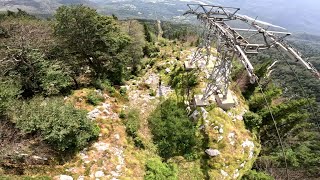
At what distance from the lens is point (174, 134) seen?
22203 millimetres

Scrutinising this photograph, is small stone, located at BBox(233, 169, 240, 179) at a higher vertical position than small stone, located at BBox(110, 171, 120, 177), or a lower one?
lower

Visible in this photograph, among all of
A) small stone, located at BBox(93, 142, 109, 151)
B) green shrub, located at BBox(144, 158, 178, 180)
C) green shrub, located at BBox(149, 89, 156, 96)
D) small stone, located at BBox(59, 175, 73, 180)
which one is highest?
green shrub, located at BBox(149, 89, 156, 96)

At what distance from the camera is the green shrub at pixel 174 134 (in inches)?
865

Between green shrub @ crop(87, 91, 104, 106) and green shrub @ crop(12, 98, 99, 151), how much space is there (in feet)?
16.1

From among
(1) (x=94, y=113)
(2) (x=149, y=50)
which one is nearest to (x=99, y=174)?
(1) (x=94, y=113)

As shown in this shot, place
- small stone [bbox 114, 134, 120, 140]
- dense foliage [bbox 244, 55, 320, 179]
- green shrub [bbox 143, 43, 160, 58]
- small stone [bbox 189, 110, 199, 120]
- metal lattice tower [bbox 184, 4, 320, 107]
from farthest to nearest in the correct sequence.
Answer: green shrub [bbox 143, 43, 160, 58] → dense foliage [bbox 244, 55, 320, 179] → small stone [bbox 189, 110, 199, 120] → small stone [bbox 114, 134, 120, 140] → metal lattice tower [bbox 184, 4, 320, 107]

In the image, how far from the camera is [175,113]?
23797 millimetres

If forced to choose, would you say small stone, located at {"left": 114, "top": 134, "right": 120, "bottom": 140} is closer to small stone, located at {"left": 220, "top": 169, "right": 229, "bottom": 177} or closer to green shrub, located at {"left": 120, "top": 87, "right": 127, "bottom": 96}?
green shrub, located at {"left": 120, "top": 87, "right": 127, "bottom": 96}

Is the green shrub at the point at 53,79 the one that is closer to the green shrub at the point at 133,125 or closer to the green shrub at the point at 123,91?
the green shrub at the point at 123,91

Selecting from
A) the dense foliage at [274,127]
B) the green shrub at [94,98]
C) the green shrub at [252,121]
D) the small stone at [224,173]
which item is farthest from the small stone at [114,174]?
the green shrub at [252,121]

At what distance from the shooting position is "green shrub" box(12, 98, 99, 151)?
16.9 metres

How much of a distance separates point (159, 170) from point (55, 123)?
8722 millimetres

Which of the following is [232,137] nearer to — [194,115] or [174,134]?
[194,115]

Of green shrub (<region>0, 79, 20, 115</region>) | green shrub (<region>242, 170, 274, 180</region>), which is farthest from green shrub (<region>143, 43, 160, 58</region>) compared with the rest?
green shrub (<region>242, 170, 274, 180</region>)
